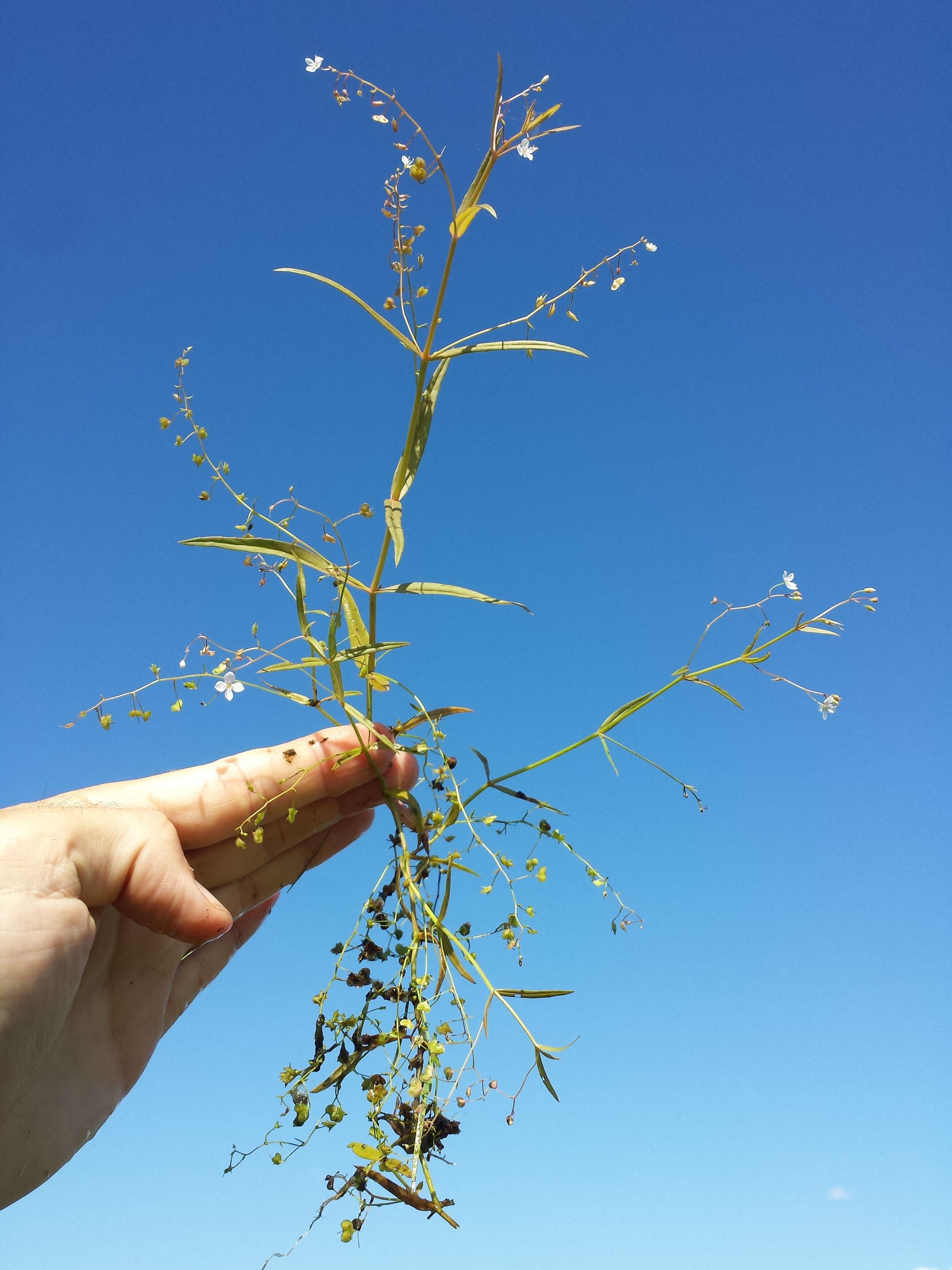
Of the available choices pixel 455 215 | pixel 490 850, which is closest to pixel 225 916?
pixel 490 850

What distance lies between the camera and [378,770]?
154 cm

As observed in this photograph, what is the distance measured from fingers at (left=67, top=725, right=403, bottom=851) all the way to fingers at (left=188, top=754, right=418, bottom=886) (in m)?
0.05

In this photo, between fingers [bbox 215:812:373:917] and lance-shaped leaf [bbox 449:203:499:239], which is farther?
fingers [bbox 215:812:373:917]

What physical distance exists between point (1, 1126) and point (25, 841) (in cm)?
62

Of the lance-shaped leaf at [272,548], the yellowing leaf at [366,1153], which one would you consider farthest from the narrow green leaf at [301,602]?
the yellowing leaf at [366,1153]

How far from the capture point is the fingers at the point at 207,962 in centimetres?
189

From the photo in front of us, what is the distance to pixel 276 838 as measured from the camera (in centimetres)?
184

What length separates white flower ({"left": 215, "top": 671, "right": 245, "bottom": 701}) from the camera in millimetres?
1355

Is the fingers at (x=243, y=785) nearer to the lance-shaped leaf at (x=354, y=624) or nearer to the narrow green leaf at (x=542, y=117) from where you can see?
the lance-shaped leaf at (x=354, y=624)

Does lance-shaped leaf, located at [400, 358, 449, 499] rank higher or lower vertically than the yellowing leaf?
higher

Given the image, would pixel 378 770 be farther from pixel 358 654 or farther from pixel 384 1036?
pixel 384 1036

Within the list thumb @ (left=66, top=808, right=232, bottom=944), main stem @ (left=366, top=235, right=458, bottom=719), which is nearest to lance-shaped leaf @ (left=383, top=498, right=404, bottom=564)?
main stem @ (left=366, top=235, right=458, bottom=719)

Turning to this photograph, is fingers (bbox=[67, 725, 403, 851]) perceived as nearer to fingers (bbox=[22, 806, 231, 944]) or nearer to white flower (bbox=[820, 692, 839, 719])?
fingers (bbox=[22, 806, 231, 944])

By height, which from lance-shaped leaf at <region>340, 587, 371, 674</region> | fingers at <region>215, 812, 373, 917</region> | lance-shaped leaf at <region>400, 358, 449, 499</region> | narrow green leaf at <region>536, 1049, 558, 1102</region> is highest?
lance-shaped leaf at <region>400, 358, 449, 499</region>
